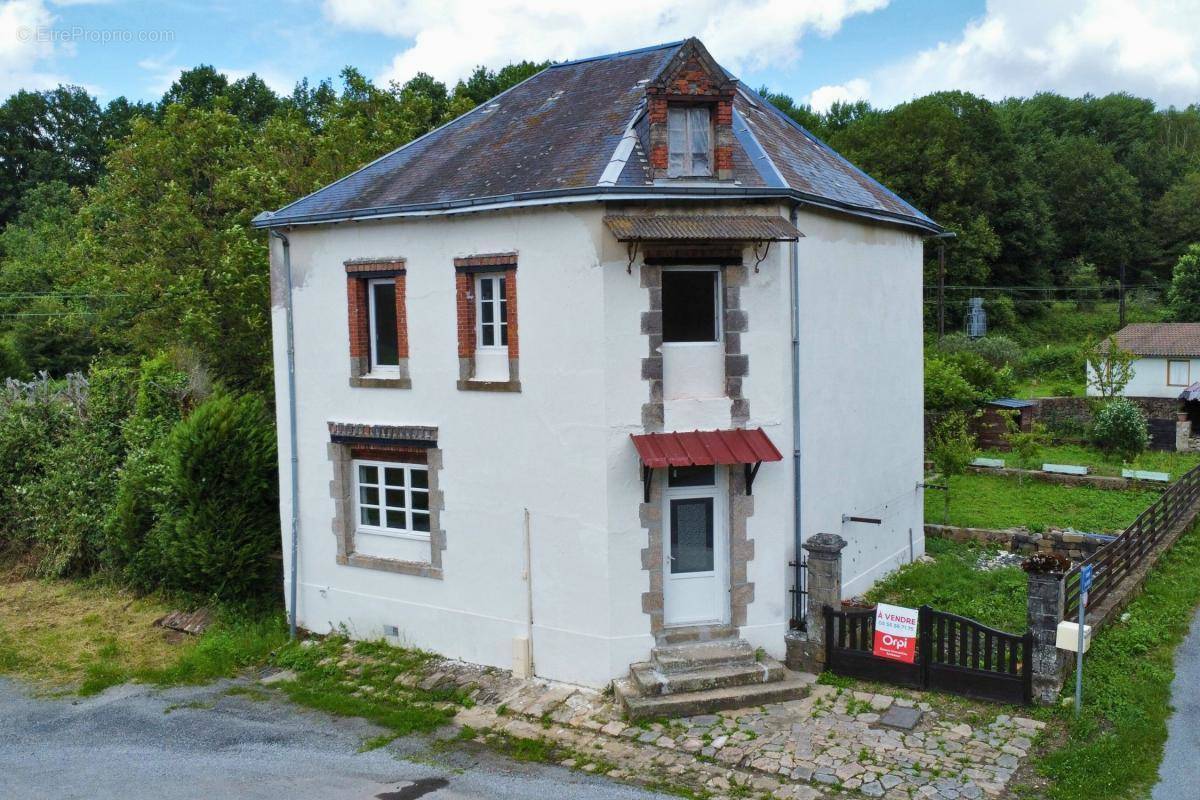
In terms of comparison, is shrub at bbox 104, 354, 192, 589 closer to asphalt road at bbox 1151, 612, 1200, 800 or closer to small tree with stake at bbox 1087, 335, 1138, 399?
asphalt road at bbox 1151, 612, 1200, 800

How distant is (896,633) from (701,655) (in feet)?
8.03

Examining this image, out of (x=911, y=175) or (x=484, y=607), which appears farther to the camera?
(x=911, y=175)

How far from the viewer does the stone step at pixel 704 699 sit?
11.3 m

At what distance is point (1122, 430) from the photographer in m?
26.8

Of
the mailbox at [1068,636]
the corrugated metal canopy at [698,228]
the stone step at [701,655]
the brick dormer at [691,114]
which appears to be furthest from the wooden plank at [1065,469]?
the brick dormer at [691,114]

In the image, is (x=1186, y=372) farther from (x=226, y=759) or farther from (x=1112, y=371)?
(x=226, y=759)

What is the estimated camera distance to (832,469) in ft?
45.7

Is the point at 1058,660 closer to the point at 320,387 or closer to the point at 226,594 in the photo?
the point at 320,387

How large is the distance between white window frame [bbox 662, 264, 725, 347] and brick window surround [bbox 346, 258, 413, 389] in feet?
13.3

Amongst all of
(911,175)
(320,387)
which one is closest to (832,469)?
(320,387)

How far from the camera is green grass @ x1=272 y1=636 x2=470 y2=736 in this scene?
472 inches

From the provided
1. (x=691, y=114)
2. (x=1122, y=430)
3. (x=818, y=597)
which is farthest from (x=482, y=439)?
(x=1122, y=430)

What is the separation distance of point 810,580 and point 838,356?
3617 millimetres

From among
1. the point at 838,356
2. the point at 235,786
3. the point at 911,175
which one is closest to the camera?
the point at 235,786
